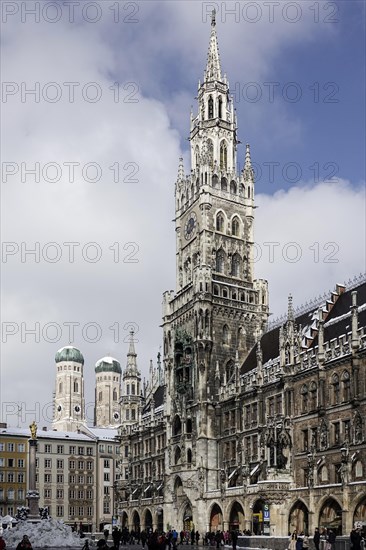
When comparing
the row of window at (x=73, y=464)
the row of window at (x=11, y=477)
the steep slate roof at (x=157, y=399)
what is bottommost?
the row of window at (x=11, y=477)

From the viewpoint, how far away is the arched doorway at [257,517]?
63.7m

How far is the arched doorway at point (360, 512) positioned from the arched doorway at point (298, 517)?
21.4 ft

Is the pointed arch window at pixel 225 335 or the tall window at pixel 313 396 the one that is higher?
the pointed arch window at pixel 225 335

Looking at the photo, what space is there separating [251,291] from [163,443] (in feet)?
61.6

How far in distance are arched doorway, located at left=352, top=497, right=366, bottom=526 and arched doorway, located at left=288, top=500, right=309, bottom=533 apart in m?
6.52

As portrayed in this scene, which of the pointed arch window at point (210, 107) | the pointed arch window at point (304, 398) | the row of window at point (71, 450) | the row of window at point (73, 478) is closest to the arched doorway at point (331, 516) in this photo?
the pointed arch window at point (304, 398)

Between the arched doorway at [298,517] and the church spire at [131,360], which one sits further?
the church spire at [131,360]

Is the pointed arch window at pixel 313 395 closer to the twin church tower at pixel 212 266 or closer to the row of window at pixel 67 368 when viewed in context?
the twin church tower at pixel 212 266

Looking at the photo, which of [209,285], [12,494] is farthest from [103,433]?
[209,285]

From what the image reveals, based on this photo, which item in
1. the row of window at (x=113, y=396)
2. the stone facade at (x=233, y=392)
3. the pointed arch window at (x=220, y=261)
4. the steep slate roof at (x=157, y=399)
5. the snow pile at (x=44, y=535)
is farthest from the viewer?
the row of window at (x=113, y=396)

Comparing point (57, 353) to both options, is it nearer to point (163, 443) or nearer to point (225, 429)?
point (163, 443)

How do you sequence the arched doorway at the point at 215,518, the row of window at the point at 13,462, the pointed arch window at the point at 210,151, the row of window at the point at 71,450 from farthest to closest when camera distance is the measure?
the row of window at the point at 71,450
the row of window at the point at 13,462
the pointed arch window at the point at 210,151
the arched doorway at the point at 215,518

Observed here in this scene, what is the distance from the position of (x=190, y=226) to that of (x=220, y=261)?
550cm

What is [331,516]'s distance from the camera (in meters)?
55.9
